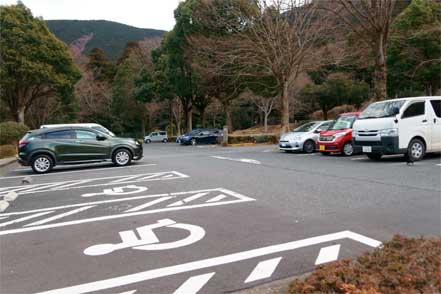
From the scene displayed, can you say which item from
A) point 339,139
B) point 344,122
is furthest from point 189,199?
point 344,122

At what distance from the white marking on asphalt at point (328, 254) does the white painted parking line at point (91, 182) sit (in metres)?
6.41

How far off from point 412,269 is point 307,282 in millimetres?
835

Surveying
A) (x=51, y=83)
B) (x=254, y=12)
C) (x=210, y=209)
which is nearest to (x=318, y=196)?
(x=210, y=209)

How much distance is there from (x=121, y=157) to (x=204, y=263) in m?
10.7

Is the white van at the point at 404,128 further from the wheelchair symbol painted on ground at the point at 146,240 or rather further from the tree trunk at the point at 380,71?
the wheelchair symbol painted on ground at the point at 146,240

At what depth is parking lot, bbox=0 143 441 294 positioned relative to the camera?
12.2ft

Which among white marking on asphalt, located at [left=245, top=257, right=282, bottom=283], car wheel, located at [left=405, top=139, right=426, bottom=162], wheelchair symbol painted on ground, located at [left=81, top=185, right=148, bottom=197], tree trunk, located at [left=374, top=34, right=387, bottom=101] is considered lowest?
white marking on asphalt, located at [left=245, top=257, right=282, bottom=283]

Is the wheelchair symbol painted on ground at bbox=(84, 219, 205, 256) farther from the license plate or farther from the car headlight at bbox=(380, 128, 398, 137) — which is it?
the license plate

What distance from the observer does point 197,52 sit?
94.3 ft

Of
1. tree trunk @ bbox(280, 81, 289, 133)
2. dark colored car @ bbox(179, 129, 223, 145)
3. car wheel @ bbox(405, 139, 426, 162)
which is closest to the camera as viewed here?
car wheel @ bbox(405, 139, 426, 162)

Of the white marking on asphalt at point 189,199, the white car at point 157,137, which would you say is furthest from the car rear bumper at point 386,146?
the white car at point 157,137

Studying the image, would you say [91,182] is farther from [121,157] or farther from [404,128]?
[404,128]

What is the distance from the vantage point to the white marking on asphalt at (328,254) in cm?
396

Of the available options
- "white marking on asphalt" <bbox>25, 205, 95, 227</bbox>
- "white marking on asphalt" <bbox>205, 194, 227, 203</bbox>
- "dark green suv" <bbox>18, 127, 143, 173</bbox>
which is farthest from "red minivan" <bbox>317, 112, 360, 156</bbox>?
"white marking on asphalt" <bbox>25, 205, 95, 227</bbox>
